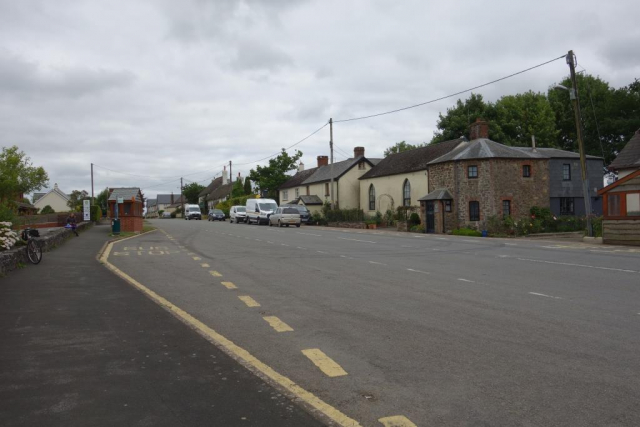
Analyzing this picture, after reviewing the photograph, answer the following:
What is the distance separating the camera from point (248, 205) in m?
50.9

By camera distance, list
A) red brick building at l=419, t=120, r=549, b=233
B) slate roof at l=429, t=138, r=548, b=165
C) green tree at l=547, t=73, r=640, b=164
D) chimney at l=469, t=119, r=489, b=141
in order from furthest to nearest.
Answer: green tree at l=547, t=73, r=640, b=164, chimney at l=469, t=119, r=489, b=141, slate roof at l=429, t=138, r=548, b=165, red brick building at l=419, t=120, r=549, b=233

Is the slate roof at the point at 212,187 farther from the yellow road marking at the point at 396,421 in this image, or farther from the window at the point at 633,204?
the yellow road marking at the point at 396,421

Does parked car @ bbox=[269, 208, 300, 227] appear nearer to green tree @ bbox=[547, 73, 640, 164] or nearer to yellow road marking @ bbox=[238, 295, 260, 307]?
green tree @ bbox=[547, 73, 640, 164]

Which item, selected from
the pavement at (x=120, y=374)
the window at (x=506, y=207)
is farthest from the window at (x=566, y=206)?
the pavement at (x=120, y=374)

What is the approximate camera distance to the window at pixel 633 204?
22906 mm

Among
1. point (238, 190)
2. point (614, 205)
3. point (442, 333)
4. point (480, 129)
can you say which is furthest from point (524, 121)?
point (442, 333)

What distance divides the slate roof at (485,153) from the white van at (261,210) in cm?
1671

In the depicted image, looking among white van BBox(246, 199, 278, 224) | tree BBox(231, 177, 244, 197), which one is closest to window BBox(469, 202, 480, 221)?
white van BBox(246, 199, 278, 224)

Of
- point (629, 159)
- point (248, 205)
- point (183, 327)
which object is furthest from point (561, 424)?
point (248, 205)

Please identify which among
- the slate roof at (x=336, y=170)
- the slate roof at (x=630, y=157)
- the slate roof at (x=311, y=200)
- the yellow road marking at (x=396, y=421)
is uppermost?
the slate roof at (x=336, y=170)

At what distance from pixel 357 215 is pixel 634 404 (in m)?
41.7

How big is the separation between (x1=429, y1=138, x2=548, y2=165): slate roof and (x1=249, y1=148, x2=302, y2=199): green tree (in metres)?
35.4

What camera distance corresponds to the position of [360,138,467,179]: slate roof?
43219 mm

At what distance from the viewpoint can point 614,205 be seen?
23797mm
